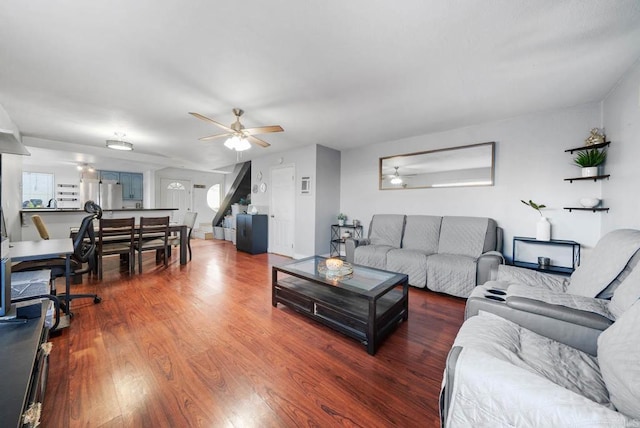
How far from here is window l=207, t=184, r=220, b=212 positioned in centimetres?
933

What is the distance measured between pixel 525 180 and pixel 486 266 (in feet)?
4.69

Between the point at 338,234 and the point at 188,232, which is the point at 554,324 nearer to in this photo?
the point at 338,234

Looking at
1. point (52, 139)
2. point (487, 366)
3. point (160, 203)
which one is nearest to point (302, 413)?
point (487, 366)

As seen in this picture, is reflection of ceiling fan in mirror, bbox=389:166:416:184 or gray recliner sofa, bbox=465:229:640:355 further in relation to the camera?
reflection of ceiling fan in mirror, bbox=389:166:416:184

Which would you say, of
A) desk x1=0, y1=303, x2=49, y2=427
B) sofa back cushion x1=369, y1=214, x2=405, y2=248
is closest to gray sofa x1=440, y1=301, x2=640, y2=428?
desk x1=0, y1=303, x2=49, y2=427

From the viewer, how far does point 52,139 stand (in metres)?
4.57

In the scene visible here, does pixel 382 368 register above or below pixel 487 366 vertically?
below

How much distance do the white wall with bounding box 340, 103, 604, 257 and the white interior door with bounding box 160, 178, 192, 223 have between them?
25.1 ft

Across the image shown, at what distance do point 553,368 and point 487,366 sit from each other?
409 mm

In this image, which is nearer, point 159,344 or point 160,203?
point 159,344

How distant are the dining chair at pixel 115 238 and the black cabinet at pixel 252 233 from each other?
2.18 m

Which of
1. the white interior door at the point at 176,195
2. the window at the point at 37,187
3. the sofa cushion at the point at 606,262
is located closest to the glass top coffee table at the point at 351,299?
the sofa cushion at the point at 606,262

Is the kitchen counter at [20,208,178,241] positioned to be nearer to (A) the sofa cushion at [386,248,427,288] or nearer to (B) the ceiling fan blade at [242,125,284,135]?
(B) the ceiling fan blade at [242,125,284,135]

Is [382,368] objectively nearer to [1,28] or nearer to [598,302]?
[598,302]
